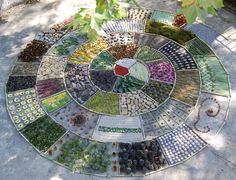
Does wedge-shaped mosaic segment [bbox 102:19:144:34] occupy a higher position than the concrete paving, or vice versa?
wedge-shaped mosaic segment [bbox 102:19:144:34]

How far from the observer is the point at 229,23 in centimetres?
1571

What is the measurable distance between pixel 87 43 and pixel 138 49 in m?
2.06

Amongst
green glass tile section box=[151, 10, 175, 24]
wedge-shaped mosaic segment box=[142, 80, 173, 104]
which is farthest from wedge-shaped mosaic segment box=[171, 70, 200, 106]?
green glass tile section box=[151, 10, 175, 24]

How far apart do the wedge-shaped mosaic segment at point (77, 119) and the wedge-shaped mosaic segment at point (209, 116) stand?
320 centimetres

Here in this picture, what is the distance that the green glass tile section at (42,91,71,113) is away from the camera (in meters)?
12.9

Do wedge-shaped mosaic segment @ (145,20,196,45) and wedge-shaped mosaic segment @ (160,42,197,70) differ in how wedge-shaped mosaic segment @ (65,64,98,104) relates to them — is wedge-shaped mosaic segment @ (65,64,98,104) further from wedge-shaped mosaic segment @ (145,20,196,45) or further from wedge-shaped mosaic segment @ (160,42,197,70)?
wedge-shaped mosaic segment @ (145,20,196,45)

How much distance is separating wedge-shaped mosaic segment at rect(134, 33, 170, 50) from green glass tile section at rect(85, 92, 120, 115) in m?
2.87

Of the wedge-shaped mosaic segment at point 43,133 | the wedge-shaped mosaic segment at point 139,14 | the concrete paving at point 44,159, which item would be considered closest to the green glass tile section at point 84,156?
the concrete paving at point 44,159

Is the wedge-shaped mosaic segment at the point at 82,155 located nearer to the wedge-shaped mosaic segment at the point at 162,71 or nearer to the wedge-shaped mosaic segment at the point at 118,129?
the wedge-shaped mosaic segment at the point at 118,129

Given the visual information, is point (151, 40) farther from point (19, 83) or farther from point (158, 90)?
point (19, 83)

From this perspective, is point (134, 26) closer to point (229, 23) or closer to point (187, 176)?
point (229, 23)

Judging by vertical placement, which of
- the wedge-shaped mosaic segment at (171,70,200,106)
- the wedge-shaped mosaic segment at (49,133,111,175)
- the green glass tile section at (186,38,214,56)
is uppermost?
the green glass tile section at (186,38,214,56)

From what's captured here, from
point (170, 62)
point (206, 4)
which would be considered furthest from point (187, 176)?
point (206, 4)

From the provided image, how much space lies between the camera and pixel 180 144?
11711 millimetres
